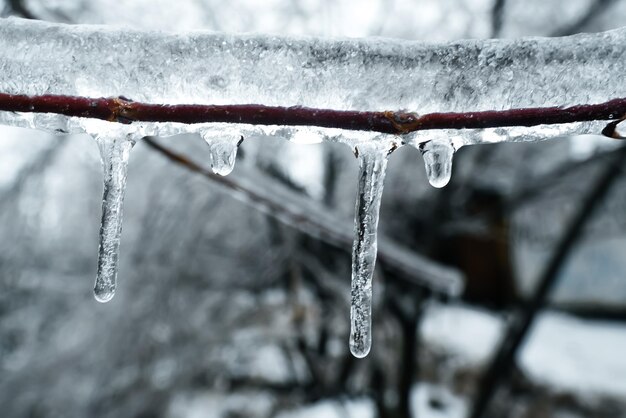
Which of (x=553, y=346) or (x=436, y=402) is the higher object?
(x=553, y=346)

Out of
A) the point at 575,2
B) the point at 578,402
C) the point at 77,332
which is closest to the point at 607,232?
the point at 578,402

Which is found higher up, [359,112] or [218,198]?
[218,198]

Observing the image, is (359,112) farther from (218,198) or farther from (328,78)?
(218,198)

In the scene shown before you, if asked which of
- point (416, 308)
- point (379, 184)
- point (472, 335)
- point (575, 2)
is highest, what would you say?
point (575, 2)

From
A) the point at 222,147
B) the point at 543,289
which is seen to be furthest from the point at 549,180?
the point at 222,147

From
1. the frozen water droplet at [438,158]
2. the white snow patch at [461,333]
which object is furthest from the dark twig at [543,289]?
the white snow patch at [461,333]

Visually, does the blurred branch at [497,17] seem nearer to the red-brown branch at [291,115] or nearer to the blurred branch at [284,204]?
the blurred branch at [284,204]

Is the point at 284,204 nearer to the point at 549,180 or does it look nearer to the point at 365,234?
the point at 365,234
